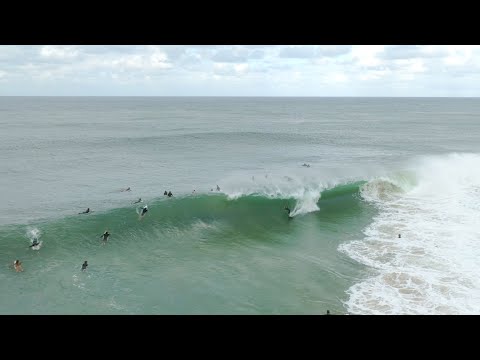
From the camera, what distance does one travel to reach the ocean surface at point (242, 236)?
16.2 m

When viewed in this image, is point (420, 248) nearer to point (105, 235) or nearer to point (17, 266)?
point (105, 235)

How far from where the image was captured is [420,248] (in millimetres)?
20094

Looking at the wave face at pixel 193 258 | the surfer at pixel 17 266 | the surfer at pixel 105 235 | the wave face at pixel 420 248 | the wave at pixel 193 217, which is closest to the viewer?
the wave face at pixel 420 248

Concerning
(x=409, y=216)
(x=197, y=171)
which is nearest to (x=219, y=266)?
(x=409, y=216)

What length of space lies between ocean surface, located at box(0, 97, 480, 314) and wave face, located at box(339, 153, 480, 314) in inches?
3.1

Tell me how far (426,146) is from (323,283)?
4804 centimetres

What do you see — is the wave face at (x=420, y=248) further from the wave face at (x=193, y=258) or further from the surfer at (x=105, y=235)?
the surfer at (x=105, y=235)

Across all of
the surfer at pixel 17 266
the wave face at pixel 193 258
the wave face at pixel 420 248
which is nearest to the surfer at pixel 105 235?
the wave face at pixel 193 258

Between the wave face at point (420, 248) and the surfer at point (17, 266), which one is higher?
the wave face at point (420, 248)

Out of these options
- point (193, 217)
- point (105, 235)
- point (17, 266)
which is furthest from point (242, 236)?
point (17, 266)

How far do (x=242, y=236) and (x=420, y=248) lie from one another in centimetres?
936

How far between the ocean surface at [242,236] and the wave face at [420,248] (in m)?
0.08

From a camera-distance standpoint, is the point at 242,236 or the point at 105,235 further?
the point at 242,236
